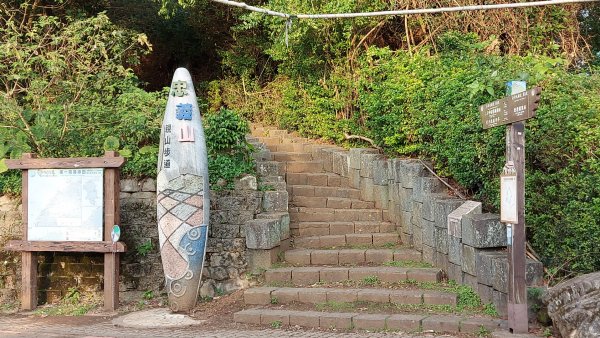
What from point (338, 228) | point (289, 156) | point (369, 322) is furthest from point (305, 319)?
point (289, 156)

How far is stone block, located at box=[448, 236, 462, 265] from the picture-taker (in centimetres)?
721

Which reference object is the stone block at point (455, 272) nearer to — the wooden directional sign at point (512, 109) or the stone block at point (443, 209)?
the stone block at point (443, 209)

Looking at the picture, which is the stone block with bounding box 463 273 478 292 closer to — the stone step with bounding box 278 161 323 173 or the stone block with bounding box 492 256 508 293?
the stone block with bounding box 492 256 508 293

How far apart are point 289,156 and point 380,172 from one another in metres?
2.19

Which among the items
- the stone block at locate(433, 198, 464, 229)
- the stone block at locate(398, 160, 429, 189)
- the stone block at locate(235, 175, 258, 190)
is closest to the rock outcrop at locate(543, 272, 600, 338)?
the stone block at locate(433, 198, 464, 229)

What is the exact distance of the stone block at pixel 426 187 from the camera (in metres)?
8.08

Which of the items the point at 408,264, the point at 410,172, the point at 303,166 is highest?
the point at 303,166

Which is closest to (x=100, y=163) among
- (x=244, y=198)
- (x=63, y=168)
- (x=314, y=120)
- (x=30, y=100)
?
(x=63, y=168)

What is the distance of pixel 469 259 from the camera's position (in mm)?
6949

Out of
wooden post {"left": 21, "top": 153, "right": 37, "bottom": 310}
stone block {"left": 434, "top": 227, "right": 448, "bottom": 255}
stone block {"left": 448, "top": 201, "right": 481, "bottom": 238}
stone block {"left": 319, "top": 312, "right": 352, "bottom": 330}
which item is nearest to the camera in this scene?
stone block {"left": 319, "top": 312, "right": 352, "bottom": 330}

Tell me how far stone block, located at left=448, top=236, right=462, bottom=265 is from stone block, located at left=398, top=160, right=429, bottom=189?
1.23m

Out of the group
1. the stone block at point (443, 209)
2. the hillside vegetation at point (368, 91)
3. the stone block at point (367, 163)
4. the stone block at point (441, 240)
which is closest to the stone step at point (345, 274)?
the stone block at point (441, 240)

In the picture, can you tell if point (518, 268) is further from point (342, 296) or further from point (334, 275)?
point (334, 275)

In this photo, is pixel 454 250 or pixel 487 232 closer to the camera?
pixel 487 232
